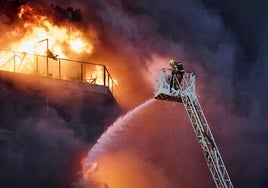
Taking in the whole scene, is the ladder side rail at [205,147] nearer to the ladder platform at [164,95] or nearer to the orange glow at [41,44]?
the ladder platform at [164,95]

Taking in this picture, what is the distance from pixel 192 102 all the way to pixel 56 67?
8.29m

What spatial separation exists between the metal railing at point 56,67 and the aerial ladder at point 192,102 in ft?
20.3

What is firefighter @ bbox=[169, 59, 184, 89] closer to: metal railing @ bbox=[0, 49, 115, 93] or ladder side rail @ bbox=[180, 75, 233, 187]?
ladder side rail @ bbox=[180, 75, 233, 187]

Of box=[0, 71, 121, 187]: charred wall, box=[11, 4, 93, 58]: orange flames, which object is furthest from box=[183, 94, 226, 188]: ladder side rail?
box=[11, 4, 93, 58]: orange flames

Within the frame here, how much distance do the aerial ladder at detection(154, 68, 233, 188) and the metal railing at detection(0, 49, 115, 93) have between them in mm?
6181

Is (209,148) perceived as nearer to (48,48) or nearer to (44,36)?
(48,48)

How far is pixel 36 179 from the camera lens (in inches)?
2167

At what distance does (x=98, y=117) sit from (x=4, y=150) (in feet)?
17.7

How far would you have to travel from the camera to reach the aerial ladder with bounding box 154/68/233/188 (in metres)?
52.5

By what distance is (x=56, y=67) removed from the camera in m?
59.0

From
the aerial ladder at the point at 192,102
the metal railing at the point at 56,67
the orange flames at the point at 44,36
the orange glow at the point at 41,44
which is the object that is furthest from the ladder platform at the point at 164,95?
the orange flames at the point at 44,36

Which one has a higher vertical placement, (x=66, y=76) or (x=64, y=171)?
(x=66, y=76)

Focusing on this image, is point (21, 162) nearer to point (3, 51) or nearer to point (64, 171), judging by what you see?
point (64, 171)

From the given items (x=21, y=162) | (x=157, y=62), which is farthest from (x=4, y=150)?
(x=157, y=62)
